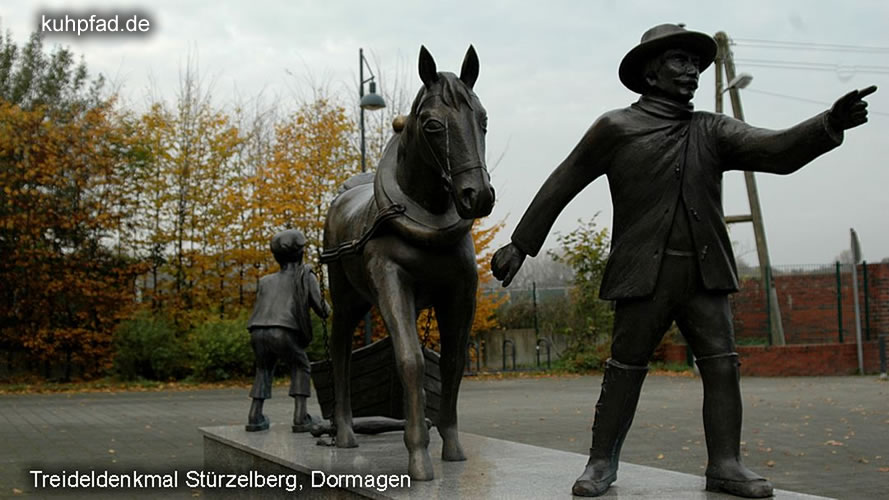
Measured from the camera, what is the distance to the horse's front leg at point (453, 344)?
5.29m

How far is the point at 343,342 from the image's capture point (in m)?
6.44

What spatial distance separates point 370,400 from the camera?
6.79m

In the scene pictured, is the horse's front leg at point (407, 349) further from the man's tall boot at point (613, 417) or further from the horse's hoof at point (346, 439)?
the horse's hoof at point (346, 439)

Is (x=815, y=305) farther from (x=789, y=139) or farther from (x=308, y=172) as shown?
(x=789, y=139)

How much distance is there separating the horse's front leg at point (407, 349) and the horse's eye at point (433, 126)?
2.79 feet

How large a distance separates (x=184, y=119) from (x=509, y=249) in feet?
75.1

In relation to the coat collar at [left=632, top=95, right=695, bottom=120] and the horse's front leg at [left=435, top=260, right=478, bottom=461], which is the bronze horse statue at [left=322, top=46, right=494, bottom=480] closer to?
the horse's front leg at [left=435, top=260, right=478, bottom=461]

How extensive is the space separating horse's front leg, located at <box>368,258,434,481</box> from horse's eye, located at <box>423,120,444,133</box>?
0.85 meters

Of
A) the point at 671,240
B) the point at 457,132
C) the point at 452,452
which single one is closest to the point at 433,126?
the point at 457,132

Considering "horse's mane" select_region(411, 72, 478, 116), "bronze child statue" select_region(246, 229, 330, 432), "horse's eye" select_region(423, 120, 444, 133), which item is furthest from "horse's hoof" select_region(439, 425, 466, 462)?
"bronze child statue" select_region(246, 229, 330, 432)

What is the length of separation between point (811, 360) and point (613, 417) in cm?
1886

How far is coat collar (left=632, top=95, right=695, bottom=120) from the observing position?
417 cm

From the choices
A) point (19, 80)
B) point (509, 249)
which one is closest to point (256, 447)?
point (509, 249)

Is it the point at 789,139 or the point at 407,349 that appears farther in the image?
the point at 407,349
